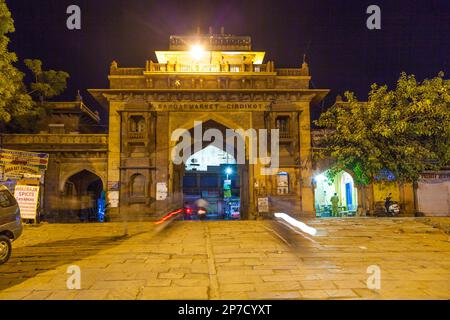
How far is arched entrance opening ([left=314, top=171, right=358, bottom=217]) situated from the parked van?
61.5 ft

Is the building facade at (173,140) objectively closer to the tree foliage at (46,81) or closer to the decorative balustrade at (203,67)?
the decorative balustrade at (203,67)

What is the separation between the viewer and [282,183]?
23.2m

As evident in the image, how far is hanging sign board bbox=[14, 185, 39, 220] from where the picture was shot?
15.8m

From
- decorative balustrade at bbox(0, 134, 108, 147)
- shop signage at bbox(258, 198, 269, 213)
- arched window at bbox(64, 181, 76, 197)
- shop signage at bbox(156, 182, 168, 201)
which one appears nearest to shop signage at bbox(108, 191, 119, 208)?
shop signage at bbox(156, 182, 168, 201)

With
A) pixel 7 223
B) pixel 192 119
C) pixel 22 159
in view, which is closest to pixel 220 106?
pixel 192 119

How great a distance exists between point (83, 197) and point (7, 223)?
60.7ft

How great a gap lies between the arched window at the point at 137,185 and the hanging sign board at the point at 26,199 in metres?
7.52

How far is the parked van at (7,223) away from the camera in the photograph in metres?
8.77

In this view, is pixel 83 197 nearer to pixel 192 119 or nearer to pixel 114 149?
pixel 114 149

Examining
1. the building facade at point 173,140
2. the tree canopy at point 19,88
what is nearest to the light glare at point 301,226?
the building facade at point 173,140

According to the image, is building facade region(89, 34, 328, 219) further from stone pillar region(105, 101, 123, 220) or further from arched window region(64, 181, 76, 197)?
arched window region(64, 181, 76, 197)

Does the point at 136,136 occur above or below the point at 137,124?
below
